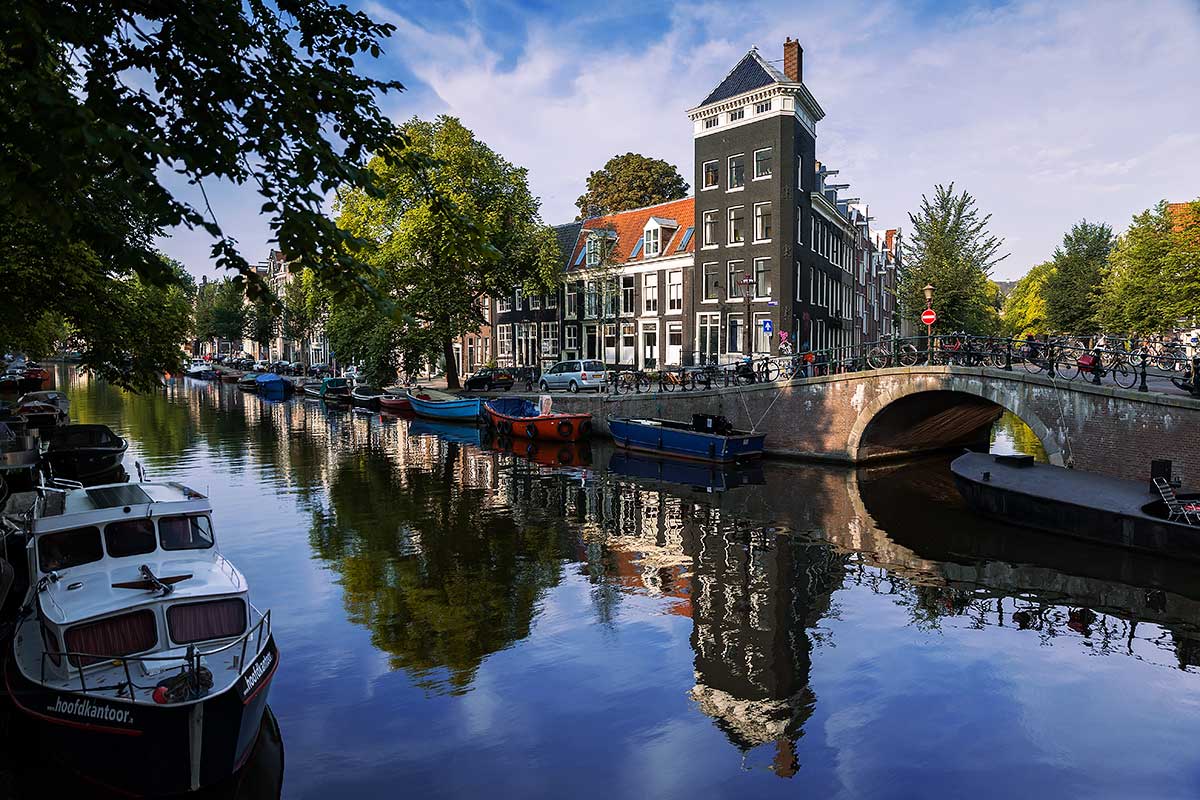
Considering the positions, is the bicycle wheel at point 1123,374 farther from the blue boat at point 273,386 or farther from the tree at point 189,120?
the blue boat at point 273,386

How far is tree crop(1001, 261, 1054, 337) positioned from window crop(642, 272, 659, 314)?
2070 inches

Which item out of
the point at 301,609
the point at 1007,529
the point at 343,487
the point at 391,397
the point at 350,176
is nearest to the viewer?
the point at 350,176

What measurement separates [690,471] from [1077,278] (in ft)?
168

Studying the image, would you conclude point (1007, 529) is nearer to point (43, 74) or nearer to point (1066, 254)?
point (43, 74)

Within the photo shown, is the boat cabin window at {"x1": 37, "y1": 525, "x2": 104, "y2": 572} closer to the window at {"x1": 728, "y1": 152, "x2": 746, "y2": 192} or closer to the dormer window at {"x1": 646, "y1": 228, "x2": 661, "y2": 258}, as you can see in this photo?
the window at {"x1": 728, "y1": 152, "x2": 746, "y2": 192}

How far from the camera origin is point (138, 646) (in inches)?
328

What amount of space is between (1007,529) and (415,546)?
14.8m

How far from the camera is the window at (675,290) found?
1864 inches

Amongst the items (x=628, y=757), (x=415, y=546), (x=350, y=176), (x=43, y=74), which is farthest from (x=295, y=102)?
(x=415, y=546)

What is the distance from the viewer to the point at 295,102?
22.3ft

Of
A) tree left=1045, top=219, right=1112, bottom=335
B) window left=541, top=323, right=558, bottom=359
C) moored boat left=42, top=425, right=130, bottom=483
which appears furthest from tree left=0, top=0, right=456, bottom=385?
tree left=1045, top=219, right=1112, bottom=335

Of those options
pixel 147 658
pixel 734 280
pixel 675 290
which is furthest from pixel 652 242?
pixel 147 658

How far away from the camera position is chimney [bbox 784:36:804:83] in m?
43.4

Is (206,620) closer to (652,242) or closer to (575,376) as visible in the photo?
(575,376)
